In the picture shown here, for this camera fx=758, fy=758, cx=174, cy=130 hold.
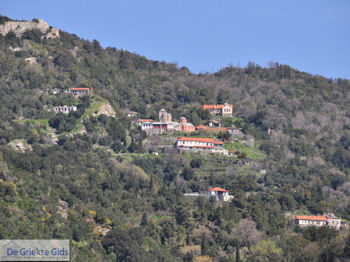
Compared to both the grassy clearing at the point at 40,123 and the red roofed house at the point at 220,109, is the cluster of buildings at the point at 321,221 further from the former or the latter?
the red roofed house at the point at 220,109

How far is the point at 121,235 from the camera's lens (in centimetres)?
6975

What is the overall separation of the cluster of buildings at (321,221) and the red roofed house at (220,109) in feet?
120

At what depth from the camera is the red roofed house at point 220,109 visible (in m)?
122

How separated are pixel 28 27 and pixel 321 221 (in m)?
63.7

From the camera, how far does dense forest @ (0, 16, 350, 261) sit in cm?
7019

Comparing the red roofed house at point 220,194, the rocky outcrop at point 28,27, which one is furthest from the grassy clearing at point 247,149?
the rocky outcrop at point 28,27

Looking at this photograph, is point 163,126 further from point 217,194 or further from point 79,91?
point 217,194

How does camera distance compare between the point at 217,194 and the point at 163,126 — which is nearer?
the point at 217,194

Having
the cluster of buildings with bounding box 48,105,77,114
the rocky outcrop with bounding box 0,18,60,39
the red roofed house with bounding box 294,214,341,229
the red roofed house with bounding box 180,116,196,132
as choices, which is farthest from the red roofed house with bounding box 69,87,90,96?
the red roofed house with bounding box 294,214,341,229

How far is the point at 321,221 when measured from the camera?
284 ft

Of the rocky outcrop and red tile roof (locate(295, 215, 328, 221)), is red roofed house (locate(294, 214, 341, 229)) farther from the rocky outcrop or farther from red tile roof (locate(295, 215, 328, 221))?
the rocky outcrop

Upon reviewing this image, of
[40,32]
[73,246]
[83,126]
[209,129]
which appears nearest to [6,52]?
[40,32]

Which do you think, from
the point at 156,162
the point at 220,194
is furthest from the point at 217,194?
the point at 156,162

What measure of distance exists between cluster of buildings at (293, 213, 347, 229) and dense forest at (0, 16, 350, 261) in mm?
1840
